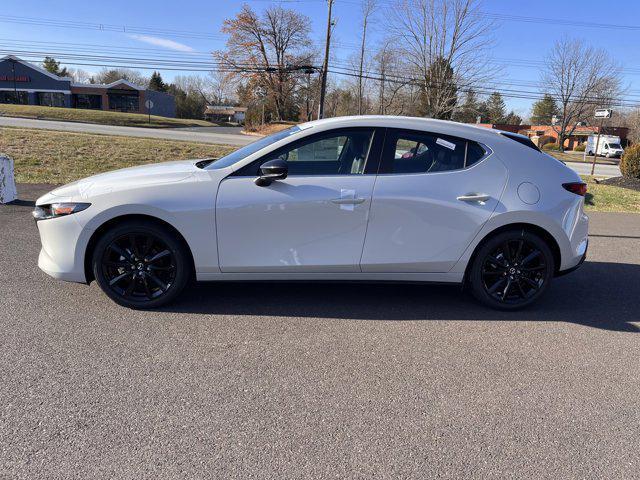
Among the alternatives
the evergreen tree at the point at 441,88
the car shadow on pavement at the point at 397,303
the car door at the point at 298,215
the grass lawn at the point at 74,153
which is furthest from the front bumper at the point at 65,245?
the evergreen tree at the point at 441,88

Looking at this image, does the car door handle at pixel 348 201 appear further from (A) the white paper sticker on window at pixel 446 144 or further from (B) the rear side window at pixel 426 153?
(A) the white paper sticker on window at pixel 446 144

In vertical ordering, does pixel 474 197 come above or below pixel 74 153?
above

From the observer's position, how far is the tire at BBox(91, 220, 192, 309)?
3.87 m

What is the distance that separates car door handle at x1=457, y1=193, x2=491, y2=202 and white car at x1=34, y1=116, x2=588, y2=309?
0.01 m

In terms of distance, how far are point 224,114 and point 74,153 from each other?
8586 centimetres

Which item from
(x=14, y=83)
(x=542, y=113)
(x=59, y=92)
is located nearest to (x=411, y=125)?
(x=59, y=92)

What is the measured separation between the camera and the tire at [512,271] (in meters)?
4.23

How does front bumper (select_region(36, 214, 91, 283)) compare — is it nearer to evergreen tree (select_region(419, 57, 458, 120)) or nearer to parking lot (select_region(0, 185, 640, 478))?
parking lot (select_region(0, 185, 640, 478))

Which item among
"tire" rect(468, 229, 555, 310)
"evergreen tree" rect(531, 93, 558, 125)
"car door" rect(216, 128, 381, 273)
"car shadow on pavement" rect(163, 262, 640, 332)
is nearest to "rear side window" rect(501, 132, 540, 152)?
"tire" rect(468, 229, 555, 310)

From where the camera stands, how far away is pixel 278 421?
2.63 metres

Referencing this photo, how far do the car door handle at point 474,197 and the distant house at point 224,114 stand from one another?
91.6 metres

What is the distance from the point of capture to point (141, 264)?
395 centimetres

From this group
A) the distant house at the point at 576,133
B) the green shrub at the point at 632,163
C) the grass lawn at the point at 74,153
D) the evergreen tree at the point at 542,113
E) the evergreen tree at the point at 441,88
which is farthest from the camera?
the evergreen tree at the point at 542,113

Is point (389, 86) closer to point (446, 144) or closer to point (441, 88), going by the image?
point (441, 88)
